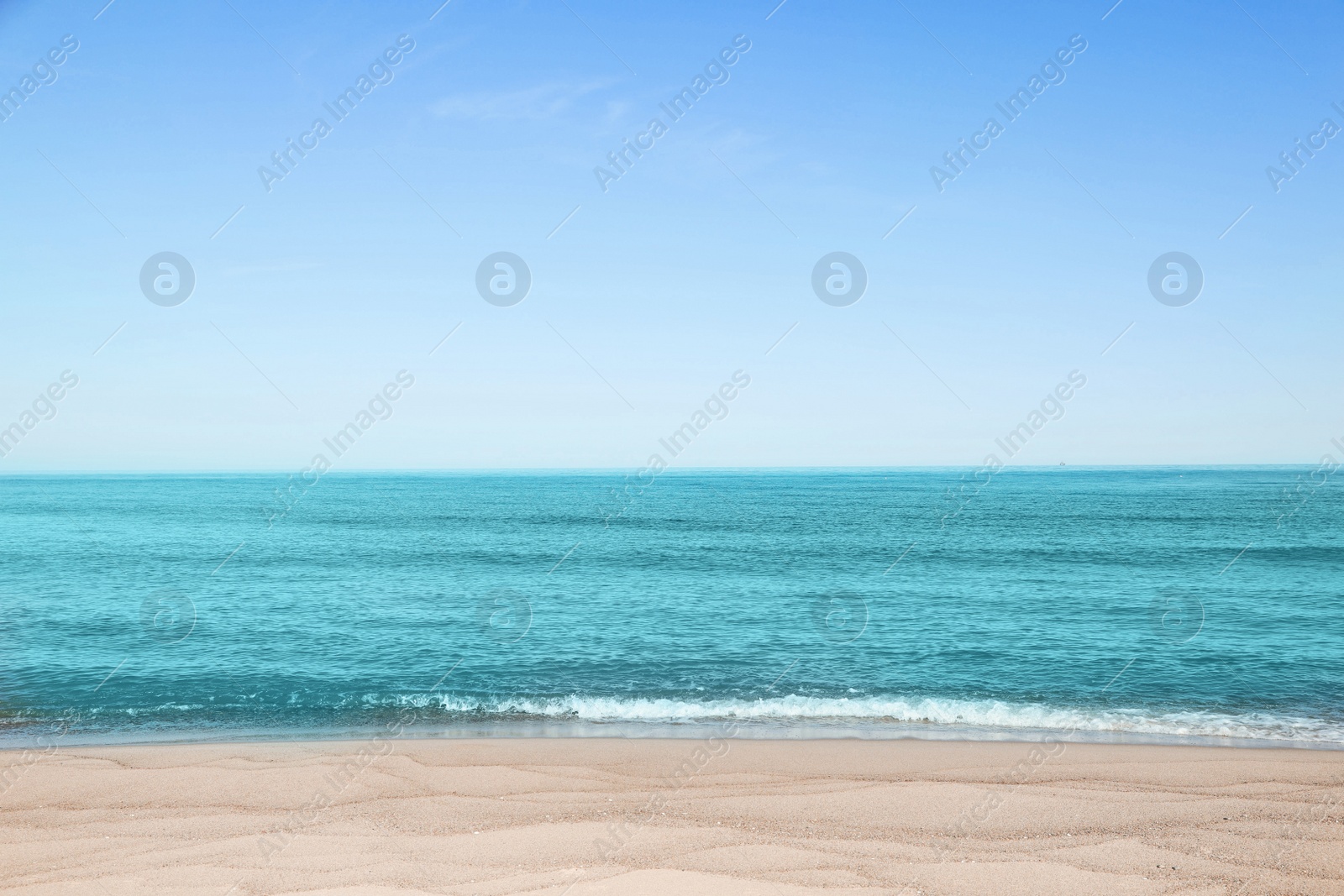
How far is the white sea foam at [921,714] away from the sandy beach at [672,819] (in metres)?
1.36

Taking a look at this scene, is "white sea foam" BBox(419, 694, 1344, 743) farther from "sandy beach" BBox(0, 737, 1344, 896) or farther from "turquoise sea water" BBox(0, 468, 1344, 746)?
"sandy beach" BBox(0, 737, 1344, 896)

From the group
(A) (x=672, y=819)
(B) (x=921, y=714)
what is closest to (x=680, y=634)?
(B) (x=921, y=714)

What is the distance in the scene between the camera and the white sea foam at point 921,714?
12680mm

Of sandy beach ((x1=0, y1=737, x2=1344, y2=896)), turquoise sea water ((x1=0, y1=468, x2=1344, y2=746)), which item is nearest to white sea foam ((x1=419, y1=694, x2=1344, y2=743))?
turquoise sea water ((x1=0, y1=468, x2=1344, y2=746))

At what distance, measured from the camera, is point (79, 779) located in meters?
10.3

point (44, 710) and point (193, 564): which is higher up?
point (193, 564)

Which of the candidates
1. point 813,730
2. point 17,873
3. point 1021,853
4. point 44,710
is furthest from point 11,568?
point 1021,853

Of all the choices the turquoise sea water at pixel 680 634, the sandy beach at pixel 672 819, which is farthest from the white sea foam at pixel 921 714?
the sandy beach at pixel 672 819

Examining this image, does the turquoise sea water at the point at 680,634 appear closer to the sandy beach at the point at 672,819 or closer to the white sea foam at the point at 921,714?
the white sea foam at the point at 921,714

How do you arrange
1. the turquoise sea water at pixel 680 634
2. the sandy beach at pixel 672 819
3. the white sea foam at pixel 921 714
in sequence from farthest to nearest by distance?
the turquoise sea water at pixel 680 634, the white sea foam at pixel 921 714, the sandy beach at pixel 672 819

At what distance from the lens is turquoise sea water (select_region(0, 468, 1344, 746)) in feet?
44.6

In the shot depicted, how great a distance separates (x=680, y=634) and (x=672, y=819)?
1063 cm

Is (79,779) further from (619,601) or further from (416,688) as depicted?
(619,601)

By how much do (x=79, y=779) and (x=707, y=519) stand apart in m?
43.6
